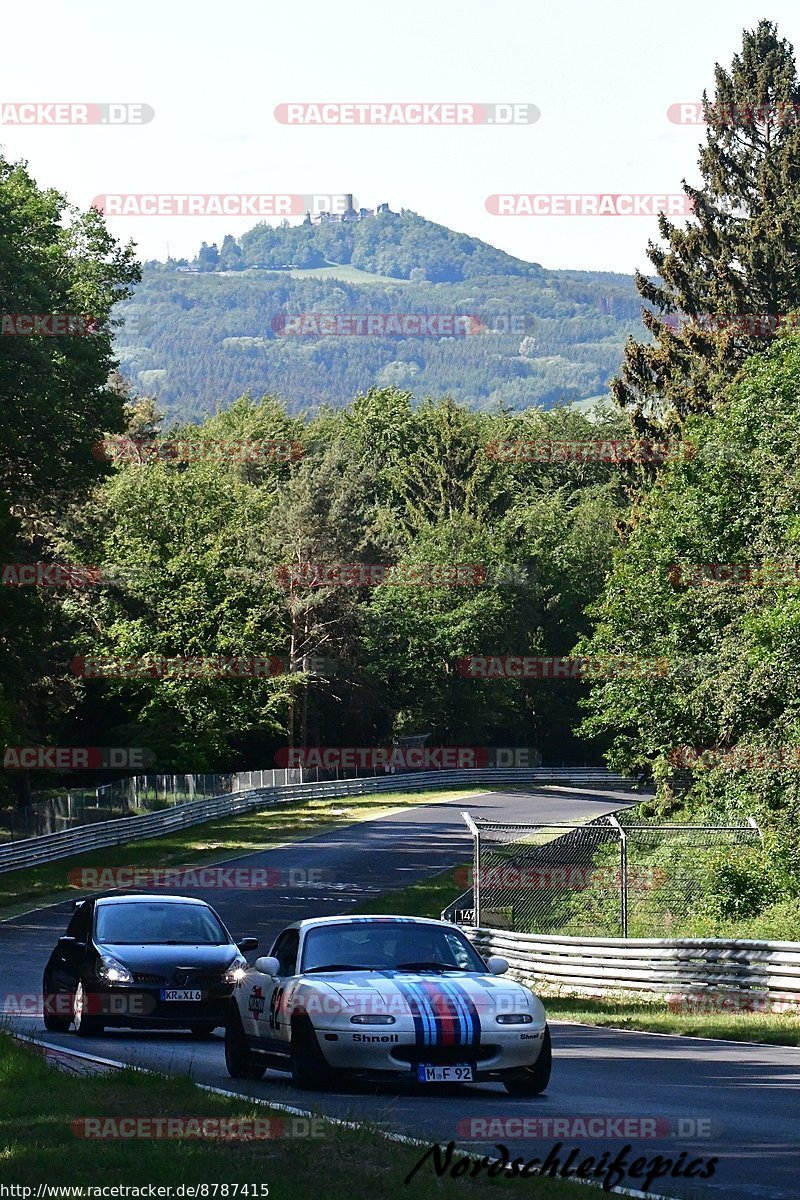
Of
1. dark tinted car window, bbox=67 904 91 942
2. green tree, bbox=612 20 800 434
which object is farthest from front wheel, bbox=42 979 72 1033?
green tree, bbox=612 20 800 434

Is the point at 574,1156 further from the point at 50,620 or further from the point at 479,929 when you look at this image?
the point at 50,620

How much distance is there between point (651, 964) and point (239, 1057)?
9.83m

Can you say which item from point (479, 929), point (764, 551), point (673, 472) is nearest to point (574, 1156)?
point (479, 929)

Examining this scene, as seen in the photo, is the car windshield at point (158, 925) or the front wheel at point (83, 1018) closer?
the front wheel at point (83, 1018)

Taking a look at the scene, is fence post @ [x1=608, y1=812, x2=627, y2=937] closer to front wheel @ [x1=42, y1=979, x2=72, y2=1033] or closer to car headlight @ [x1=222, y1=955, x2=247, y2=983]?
car headlight @ [x1=222, y1=955, x2=247, y2=983]

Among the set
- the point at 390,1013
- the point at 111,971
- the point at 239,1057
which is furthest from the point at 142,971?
the point at 390,1013

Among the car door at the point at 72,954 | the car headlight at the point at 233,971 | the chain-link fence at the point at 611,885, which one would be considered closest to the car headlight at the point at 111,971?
the car door at the point at 72,954

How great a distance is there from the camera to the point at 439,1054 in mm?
11305

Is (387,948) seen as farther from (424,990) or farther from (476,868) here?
(476,868)

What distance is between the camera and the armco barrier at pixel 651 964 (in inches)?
750

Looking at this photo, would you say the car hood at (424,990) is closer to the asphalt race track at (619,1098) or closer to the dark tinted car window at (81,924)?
the asphalt race track at (619,1098)

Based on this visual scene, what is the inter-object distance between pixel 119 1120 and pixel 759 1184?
12.6 ft

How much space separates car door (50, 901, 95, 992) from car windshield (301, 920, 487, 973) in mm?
5882

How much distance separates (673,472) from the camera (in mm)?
42031
